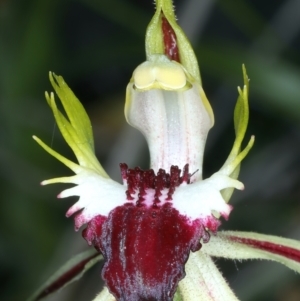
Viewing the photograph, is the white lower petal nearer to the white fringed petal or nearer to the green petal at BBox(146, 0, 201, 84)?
the white fringed petal

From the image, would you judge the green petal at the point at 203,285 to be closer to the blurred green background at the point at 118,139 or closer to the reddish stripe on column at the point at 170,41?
the reddish stripe on column at the point at 170,41

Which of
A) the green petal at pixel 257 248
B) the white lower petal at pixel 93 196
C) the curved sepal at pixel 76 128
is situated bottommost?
the green petal at pixel 257 248

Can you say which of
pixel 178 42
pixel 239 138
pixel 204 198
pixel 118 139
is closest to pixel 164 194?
pixel 204 198

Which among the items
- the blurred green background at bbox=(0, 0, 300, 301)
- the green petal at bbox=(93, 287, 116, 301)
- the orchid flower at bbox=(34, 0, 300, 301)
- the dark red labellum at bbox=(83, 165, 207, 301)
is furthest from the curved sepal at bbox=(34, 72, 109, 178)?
the blurred green background at bbox=(0, 0, 300, 301)

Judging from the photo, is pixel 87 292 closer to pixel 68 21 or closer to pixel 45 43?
pixel 45 43

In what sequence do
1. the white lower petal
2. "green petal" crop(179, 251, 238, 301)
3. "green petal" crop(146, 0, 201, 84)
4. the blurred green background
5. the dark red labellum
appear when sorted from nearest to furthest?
the dark red labellum
the white lower petal
"green petal" crop(179, 251, 238, 301)
"green petal" crop(146, 0, 201, 84)
the blurred green background

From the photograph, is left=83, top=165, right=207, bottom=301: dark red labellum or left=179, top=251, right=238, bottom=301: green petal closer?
left=83, top=165, right=207, bottom=301: dark red labellum

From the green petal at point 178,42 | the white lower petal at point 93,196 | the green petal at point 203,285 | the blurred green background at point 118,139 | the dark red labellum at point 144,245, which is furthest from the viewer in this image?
the blurred green background at point 118,139

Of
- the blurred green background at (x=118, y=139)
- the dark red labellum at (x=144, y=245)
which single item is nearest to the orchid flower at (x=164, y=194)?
the dark red labellum at (x=144, y=245)

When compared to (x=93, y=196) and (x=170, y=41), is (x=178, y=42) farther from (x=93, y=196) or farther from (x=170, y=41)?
(x=93, y=196)
